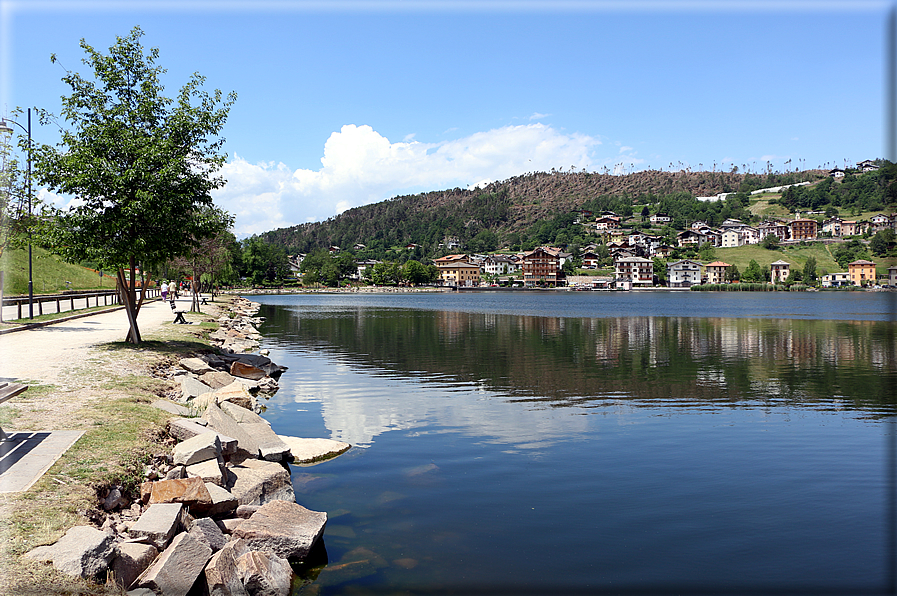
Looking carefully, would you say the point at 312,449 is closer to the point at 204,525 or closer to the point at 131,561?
the point at 204,525

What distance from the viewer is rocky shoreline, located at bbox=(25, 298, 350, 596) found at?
22.4 feet

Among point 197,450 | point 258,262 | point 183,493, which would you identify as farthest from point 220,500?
point 258,262

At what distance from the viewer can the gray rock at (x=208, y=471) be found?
980cm

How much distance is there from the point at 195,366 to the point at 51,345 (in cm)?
597

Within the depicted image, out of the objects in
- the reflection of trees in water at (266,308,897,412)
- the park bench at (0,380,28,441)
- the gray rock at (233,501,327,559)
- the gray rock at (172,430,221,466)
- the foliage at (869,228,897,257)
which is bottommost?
the reflection of trees in water at (266,308,897,412)

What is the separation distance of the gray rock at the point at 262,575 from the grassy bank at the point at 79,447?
1.54 meters

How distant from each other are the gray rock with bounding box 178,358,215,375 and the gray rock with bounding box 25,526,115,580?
14250 millimetres

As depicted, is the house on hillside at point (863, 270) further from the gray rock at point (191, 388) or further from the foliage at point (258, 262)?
the foliage at point (258, 262)

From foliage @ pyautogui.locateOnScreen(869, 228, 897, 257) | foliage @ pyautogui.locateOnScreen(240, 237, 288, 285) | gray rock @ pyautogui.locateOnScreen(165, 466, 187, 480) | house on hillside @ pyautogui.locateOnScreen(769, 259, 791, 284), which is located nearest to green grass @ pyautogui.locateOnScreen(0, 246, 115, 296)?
gray rock @ pyautogui.locateOnScreen(165, 466, 187, 480)

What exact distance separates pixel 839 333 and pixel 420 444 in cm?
4553

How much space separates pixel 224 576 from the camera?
722 centimetres

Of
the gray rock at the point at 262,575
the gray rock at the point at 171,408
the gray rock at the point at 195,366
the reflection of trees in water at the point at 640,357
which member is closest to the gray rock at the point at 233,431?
the gray rock at the point at 171,408

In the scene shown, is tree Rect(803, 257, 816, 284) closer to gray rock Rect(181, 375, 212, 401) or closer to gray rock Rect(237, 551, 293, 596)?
gray rock Rect(181, 375, 212, 401)

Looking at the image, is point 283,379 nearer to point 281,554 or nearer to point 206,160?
point 206,160
